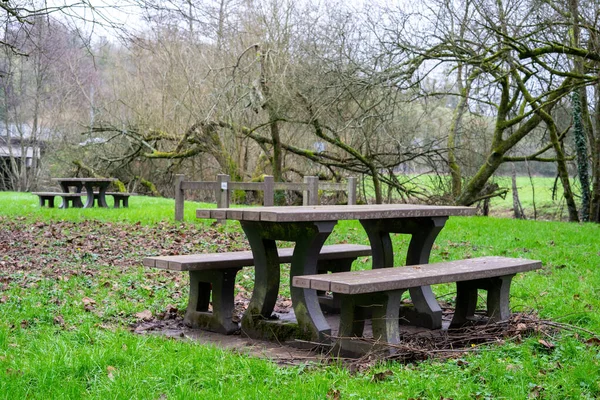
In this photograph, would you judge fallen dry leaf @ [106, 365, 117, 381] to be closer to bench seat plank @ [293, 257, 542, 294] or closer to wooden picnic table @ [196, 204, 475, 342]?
bench seat plank @ [293, 257, 542, 294]

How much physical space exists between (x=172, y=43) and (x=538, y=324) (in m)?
19.1

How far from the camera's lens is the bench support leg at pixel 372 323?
4.89m

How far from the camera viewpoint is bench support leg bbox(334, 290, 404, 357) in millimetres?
4891

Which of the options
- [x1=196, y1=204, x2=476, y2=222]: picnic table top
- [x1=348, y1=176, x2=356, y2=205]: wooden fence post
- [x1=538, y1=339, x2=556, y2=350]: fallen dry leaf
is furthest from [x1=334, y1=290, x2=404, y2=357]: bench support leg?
[x1=348, y1=176, x2=356, y2=205]: wooden fence post

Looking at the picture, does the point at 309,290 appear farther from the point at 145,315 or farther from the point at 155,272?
the point at 155,272

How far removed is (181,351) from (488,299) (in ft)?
9.30

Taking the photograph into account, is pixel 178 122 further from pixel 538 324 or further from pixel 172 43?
pixel 538 324

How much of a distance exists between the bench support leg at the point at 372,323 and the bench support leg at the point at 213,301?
47.9 inches

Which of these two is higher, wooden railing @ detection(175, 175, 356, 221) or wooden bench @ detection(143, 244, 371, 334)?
wooden railing @ detection(175, 175, 356, 221)

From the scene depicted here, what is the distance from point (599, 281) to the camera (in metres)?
7.91

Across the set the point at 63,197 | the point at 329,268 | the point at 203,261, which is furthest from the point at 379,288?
the point at 63,197

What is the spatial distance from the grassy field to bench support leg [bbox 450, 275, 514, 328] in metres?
0.47

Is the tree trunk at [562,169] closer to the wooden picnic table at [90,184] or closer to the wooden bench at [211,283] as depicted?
the wooden picnic table at [90,184]

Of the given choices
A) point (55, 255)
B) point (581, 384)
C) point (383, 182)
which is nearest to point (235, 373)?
point (581, 384)
